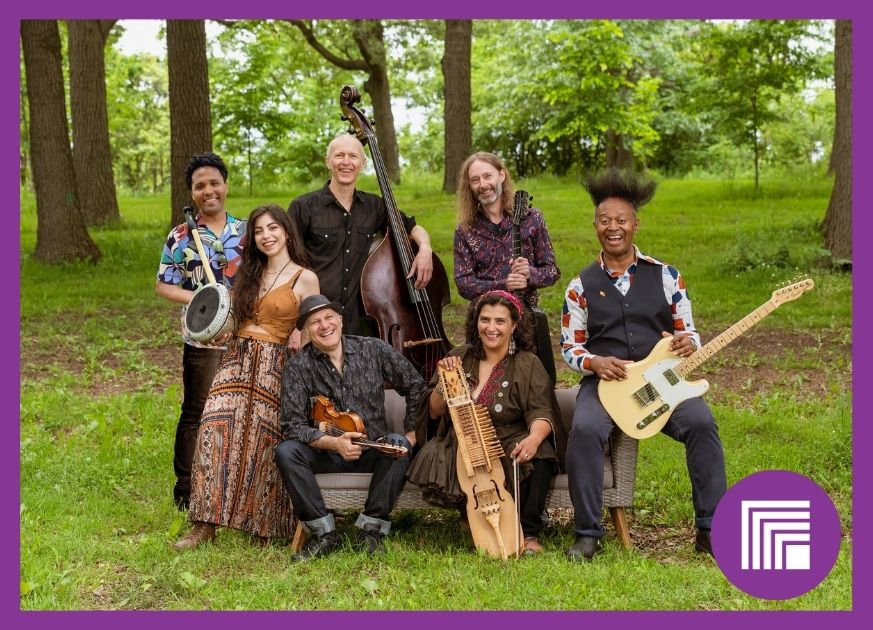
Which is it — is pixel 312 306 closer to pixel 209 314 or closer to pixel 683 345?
pixel 209 314

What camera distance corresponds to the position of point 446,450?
16.9ft

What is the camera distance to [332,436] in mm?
5137

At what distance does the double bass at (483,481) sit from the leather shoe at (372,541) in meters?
0.44

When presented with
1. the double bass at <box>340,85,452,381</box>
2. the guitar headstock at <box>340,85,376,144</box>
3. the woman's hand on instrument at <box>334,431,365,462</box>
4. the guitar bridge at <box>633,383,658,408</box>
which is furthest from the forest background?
the guitar headstock at <box>340,85,376,144</box>

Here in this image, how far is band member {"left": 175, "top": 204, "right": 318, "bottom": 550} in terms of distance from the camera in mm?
5320

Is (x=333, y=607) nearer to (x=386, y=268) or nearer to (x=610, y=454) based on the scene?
(x=610, y=454)

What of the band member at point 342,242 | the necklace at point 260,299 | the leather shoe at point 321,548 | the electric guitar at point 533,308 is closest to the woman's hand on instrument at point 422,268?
the band member at point 342,242

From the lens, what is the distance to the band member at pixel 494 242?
555 centimetres

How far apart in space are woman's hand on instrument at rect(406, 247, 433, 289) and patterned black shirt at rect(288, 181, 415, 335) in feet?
0.93

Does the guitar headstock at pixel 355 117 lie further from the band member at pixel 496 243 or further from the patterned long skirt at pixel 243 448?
the patterned long skirt at pixel 243 448

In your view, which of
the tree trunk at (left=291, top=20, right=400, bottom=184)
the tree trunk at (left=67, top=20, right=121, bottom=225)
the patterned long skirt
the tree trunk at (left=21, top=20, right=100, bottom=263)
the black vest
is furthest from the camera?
the tree trunk at (left=291, top=20, right=400, bottom=184)

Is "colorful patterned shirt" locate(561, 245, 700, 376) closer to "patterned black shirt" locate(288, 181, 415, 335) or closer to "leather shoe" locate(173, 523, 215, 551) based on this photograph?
"patterned black shirt" locate(288, 181, 415, 335)

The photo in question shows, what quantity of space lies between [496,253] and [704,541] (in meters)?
1.74

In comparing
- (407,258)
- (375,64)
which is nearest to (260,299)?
(407,258)
